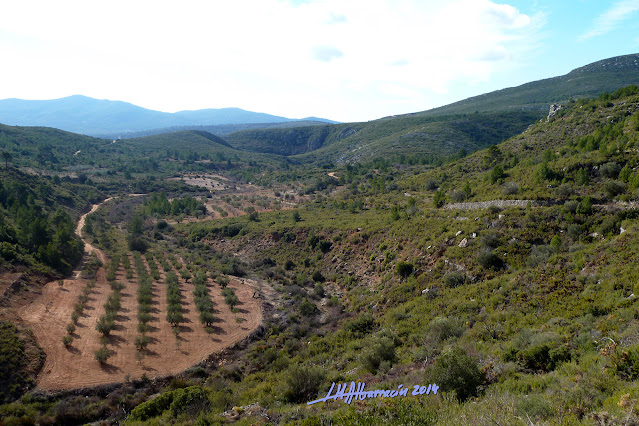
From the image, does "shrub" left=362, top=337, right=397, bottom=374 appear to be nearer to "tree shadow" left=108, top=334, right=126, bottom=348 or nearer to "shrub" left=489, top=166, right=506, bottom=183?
"tree shadow" left=108, top=334, right=126, bottom=348

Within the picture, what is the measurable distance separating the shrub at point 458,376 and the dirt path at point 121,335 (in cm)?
1666

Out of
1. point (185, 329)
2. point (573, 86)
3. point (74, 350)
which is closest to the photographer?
point (74, 350)

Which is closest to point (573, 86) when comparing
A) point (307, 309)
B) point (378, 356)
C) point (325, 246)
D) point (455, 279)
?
point (325, 246)

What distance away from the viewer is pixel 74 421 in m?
15.6

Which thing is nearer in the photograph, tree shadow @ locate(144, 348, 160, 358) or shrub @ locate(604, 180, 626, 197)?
tree shadow @ locate(144, 348, 160, 358)

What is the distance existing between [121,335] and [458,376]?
23.4m

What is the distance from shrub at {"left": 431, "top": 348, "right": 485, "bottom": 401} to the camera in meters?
9.70

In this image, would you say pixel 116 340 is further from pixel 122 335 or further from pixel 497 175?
pixel 497 175

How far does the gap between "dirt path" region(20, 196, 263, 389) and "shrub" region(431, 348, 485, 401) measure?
16.7m

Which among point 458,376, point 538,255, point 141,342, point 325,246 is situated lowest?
point 141,342

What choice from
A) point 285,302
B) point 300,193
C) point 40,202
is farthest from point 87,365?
point 300,193

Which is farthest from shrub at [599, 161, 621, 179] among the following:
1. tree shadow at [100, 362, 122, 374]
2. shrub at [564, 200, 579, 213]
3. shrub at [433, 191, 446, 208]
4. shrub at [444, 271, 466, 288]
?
tree shadow at [100, 362, 122, 374]

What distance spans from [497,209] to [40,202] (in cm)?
7338

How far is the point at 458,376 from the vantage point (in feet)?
32.3
